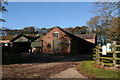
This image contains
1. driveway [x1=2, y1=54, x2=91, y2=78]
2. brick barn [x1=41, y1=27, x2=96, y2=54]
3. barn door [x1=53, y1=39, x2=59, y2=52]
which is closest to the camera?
driveway [x1=2, y1=54, x2=91, y2=78]

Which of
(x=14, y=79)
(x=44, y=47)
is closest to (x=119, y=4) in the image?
(x=14, y=79)

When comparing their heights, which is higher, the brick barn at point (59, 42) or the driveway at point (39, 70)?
the brick barn at point (59, 42)

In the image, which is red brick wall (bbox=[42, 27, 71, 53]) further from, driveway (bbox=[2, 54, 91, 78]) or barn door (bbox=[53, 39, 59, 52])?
driveway (bbox=[2, 54, 91, 78])

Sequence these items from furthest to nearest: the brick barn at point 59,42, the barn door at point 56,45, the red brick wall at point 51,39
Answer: the barn door at point 56,45
the red brick wall at point 51,39
the brick barn at point 59,42

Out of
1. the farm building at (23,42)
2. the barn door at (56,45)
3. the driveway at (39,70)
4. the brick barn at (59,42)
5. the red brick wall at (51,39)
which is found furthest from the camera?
the farm building at (23,42)

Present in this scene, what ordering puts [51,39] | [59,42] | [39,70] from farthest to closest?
[51,39] < [59,42] < [39,70]

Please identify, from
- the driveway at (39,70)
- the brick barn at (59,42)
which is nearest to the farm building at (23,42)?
the brick barn at (59,42)

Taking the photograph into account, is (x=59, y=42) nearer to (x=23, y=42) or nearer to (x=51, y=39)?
(x=51, y=39)

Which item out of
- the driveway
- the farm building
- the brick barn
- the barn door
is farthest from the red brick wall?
the driveway

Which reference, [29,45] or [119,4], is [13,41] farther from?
[119,4]

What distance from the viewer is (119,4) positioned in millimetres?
16484

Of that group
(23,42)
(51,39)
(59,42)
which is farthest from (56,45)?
(23,42)

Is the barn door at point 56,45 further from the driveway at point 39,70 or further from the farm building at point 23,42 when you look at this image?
the driveway at point 39,70

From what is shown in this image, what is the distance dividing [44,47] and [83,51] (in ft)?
37.5
